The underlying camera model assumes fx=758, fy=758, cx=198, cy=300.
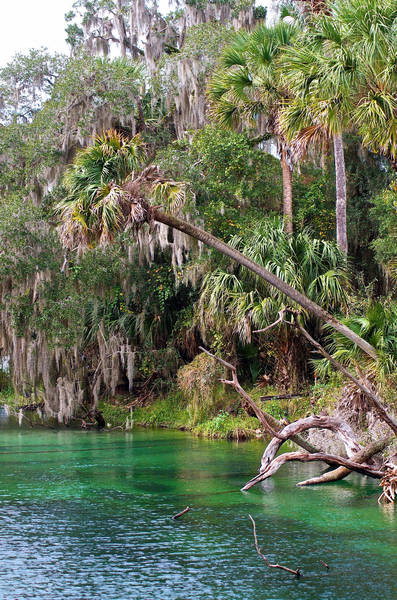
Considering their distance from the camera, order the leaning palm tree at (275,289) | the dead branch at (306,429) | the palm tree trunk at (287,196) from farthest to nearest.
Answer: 1. the palm tree trunk at (287,196)
2. the leaning palm tree at (275,289)
3. the dead branch at (306,429)

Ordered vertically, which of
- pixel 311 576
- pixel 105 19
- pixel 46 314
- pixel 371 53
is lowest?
pixel 311 576

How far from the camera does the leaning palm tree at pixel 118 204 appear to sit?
43.7ft

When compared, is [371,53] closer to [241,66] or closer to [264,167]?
[241,66]

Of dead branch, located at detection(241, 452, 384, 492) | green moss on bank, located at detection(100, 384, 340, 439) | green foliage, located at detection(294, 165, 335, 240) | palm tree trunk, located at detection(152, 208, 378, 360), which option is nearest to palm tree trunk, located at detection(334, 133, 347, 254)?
green foliage, located at detection(294, 165, 335, 240)

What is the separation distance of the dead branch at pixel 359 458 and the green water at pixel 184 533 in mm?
219

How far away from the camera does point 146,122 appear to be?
25484 mm

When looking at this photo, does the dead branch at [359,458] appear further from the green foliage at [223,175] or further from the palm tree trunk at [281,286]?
the green foliage at [223,175]

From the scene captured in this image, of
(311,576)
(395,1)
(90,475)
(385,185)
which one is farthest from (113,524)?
(385,185)

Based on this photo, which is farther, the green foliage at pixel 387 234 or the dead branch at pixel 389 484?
the green foliage at pixel 387 234

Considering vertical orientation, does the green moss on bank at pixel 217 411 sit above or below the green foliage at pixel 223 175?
below

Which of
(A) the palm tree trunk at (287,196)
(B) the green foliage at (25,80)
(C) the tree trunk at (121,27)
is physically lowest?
(A) the palm tree trunk at (287,196)

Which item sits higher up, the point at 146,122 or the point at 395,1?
the point at 146,122

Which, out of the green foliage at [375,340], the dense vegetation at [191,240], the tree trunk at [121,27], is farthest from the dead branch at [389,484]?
the tree trunk at [121,27]

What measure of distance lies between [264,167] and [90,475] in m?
11.5
